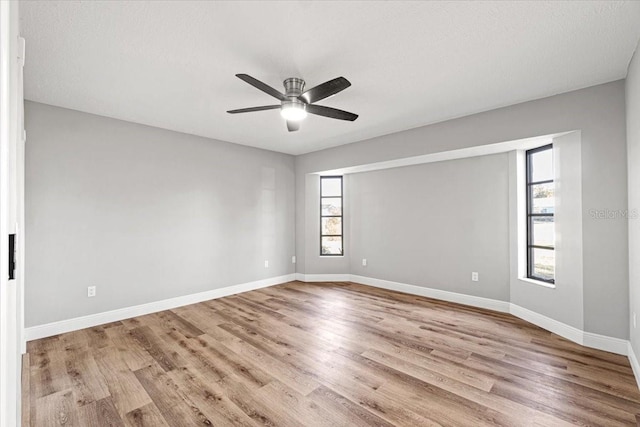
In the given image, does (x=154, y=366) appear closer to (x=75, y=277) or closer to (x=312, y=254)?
(x=75, y=277)

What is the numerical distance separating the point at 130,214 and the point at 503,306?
5220 millimetres

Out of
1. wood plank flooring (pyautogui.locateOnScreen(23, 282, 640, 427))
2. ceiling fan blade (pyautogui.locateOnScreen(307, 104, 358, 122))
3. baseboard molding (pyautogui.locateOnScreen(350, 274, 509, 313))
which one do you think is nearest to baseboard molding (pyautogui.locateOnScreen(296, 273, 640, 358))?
baseboard molding (pyautogui.locateOnScreen(350, 274, 509, 313))

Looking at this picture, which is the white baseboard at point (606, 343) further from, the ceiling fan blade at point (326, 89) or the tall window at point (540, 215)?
the ceiling fan blade at point (326, 89)

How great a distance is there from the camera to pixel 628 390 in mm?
2303

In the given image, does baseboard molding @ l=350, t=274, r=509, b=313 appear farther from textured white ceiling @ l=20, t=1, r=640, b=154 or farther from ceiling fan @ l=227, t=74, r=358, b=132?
Answer: ceiling fan @ l=227, t=74, r=358, b=132

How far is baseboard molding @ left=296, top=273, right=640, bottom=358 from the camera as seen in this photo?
293 centimetres

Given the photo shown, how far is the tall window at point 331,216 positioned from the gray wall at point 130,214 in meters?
1.21

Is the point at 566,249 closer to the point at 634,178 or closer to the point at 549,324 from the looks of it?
the point at 549,324

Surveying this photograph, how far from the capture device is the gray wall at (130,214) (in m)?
3.38

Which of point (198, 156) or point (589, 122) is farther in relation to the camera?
point (198, 156)

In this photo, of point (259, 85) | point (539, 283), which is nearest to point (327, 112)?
point (259, 85)

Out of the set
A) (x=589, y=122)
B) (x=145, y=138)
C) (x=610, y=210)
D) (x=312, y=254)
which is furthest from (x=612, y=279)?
(x=145, y=138)

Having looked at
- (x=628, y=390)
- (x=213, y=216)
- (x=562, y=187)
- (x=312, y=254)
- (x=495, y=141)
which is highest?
(x=495, y=141)

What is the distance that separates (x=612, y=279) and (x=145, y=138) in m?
5.68
